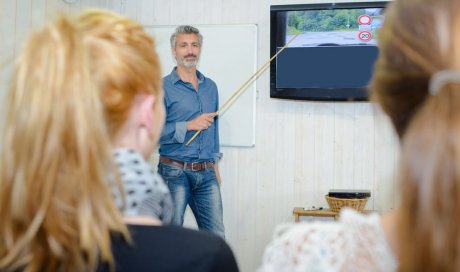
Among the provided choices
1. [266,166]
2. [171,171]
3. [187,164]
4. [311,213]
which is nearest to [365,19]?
[266,166]

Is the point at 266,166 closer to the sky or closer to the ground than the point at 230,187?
Result: closer to the sky

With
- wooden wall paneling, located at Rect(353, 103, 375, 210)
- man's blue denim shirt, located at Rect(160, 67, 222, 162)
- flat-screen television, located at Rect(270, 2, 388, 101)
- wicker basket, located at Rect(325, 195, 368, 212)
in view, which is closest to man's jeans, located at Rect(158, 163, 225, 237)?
man's blue denim shirt, located at Rect(160, 67, 222, 162)

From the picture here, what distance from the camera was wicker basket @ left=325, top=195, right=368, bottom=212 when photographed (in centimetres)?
376

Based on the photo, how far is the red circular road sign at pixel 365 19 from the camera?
4027 mm

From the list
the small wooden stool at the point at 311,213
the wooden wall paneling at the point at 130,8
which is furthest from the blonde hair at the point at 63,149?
the wooden wall paneling at the point at 130,8

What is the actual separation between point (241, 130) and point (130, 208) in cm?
341

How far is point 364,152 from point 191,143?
1.39 meters

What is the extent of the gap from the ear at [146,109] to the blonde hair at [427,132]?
41 cm

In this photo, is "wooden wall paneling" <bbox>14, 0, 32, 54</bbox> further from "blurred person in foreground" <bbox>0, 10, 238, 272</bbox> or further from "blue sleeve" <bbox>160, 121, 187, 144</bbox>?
"blurred person in foreground" <bbox>0, 10, 238, 272</bbox>

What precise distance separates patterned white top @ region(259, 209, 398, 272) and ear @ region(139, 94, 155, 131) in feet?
1.04

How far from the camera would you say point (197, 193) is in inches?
150

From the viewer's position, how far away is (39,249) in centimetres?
87

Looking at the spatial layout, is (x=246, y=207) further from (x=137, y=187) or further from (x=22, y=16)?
(x=137, y=187)

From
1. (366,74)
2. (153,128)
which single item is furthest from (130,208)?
(366,74)
